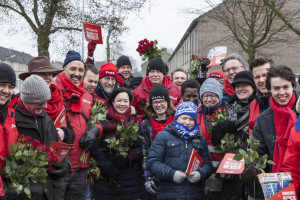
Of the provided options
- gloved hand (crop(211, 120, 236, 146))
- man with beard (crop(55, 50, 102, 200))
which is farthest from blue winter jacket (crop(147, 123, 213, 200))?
man with beard (crop(55, 50, 102, 200))

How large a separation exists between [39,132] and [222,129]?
2.19 metres

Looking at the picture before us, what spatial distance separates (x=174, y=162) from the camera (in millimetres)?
4246

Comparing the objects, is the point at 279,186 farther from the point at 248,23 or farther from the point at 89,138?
the point at 248,23

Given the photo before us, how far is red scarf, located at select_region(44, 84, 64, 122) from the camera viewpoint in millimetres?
4203

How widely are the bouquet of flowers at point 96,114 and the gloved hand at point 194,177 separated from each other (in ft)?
5.20

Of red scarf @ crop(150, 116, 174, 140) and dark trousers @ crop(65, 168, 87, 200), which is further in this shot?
red scarf @ crop(150, 116, 174, 140)

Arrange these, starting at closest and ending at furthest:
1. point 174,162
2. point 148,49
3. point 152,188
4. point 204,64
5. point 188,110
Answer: point 174,162
point 188,110
point 152,188
point 204,64
point 148,49

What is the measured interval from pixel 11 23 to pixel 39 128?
1361cm

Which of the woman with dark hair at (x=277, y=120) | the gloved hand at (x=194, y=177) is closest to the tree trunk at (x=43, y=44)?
the gloved hand at (x=194, y=177)

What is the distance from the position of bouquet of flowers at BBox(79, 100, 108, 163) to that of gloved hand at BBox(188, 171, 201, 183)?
5.20ft

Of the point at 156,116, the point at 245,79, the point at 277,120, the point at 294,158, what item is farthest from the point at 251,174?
the point at 156,116

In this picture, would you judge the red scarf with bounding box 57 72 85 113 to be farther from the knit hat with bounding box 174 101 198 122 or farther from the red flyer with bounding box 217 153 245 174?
the red flyer with bounding box 217 153 245 174

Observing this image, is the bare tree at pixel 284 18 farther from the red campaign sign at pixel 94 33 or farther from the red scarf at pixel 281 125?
the red scarf at pixel 281 125

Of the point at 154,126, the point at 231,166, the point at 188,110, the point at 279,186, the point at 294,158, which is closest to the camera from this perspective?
the point at 279,186
